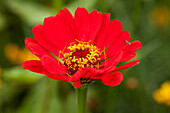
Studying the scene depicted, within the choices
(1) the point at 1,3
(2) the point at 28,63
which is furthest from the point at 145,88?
→ (1) the point at 1,3

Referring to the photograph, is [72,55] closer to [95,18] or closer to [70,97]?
[95,18]

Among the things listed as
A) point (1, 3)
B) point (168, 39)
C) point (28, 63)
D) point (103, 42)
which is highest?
point (1, 3)

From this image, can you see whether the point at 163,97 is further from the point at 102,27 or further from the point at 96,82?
the point at 102,27

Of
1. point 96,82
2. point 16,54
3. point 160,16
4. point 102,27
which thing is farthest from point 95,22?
point 160,16

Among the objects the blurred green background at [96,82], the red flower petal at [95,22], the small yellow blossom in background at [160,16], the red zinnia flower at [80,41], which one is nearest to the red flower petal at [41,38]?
the red zinnia flower at [80,41]

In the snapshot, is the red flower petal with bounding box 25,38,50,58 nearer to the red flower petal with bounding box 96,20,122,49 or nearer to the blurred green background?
the red flower petal with bounding box 96,20,122,49

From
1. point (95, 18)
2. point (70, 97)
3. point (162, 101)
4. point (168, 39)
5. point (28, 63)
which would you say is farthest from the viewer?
point (168, 39)
